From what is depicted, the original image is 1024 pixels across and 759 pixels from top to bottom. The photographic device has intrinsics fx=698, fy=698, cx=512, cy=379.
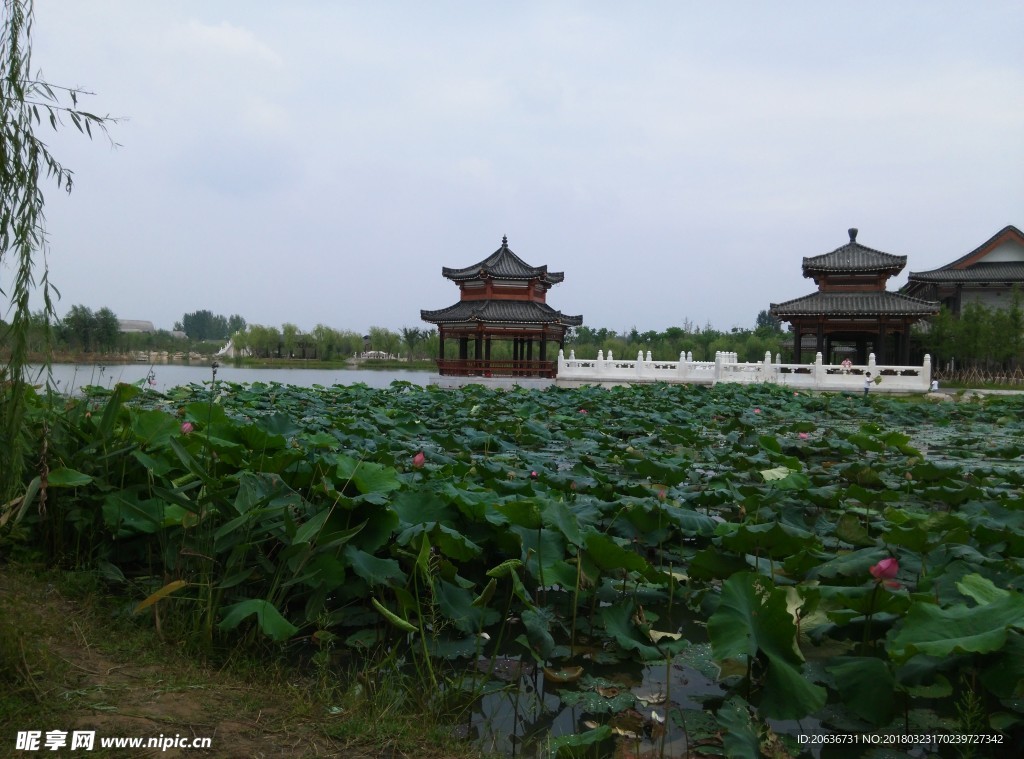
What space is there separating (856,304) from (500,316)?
1223 cm

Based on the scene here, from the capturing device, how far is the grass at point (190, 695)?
1.92 m

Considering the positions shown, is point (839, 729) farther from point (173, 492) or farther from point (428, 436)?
point (428, 436)

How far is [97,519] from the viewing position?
3109mm

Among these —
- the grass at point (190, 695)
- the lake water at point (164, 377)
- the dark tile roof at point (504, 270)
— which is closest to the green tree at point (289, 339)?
the lake water at point (164, 377)

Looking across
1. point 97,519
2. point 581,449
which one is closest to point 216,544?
point 97,519

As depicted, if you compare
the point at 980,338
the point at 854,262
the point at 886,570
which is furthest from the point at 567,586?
the point at 980,338

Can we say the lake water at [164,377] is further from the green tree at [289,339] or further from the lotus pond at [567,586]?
the green tree at [289,339]

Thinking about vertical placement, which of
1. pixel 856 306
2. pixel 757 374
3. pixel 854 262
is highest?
pixel 854 262

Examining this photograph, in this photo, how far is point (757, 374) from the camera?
2112 centimetres

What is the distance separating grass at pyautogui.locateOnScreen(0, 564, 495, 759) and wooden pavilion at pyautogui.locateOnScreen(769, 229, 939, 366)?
924 inches

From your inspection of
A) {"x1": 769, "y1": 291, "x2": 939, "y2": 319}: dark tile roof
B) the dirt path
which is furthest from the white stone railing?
the dirt path

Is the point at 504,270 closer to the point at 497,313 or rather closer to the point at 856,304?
the point at 497,313

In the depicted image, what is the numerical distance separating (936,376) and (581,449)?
79.3 feet

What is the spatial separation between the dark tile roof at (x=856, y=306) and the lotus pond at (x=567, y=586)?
71.1 ft
